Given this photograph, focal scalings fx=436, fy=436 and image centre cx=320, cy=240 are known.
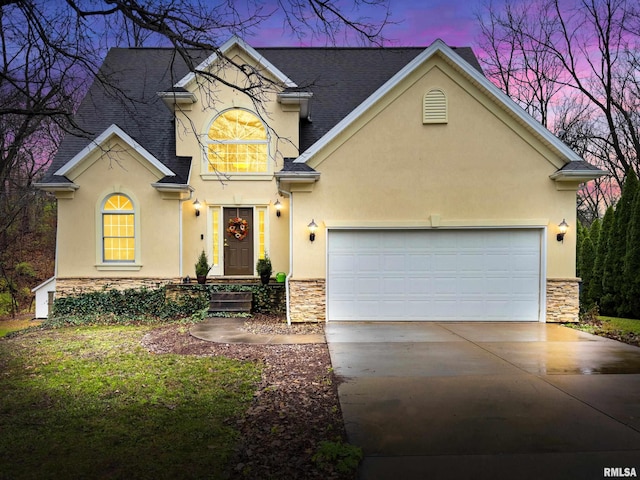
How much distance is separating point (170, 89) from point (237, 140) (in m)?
2.65

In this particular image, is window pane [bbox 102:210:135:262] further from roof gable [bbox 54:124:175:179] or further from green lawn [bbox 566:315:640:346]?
green lawn [bbox 566:315:640:346]

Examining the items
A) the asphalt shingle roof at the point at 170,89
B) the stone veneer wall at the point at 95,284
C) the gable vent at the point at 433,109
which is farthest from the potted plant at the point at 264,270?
the gable vent at the point at 433,109

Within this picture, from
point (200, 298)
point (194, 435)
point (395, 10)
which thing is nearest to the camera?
point (194, 435)

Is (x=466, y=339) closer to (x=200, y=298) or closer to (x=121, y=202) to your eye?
(x=200, y=298)

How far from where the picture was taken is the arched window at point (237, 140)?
13914 millimetres

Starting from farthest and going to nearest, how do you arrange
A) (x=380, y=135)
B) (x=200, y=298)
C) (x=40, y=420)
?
(x=200, y=298) < (x=380, y=135) < (x=40, y=420)

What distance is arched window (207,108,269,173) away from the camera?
13914mm

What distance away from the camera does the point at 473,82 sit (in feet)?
34.1

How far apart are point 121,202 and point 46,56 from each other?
7.69m

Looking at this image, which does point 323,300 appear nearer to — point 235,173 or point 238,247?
point 238,247

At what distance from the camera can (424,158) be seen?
1061 centimetres

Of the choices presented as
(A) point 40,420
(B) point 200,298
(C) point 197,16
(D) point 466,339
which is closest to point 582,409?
(D) point 466,339

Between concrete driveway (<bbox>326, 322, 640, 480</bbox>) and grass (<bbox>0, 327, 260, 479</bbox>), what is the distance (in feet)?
4.67

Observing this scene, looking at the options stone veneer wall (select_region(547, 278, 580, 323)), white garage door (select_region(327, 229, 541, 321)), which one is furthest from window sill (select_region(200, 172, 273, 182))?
stone veneer wall (select_region(547, 278, 580, 323))
